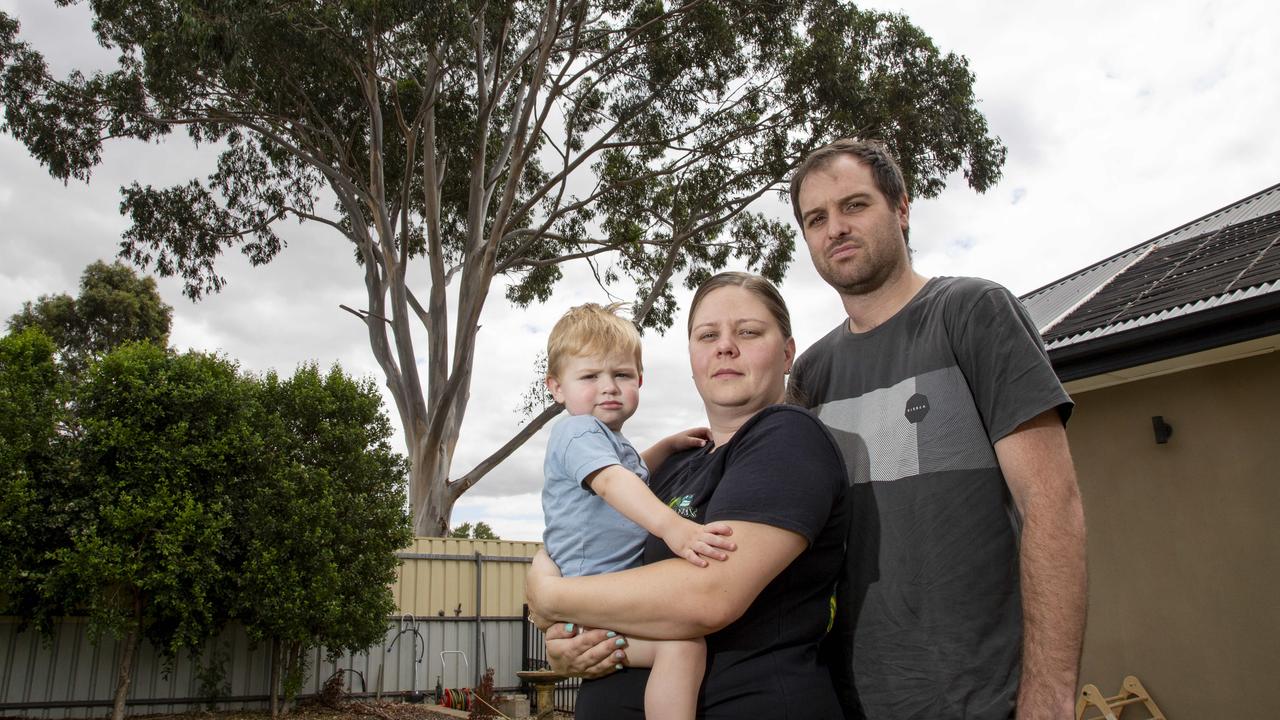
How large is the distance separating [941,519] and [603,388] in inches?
32.7

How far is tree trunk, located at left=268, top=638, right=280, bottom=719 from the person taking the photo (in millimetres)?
11180

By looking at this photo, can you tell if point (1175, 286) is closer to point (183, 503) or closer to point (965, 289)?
point (965, 289)

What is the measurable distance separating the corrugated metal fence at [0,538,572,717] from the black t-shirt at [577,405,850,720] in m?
11.4

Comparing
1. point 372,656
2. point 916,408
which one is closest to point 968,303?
point 916,408

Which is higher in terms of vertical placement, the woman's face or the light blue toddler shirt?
the woman's face

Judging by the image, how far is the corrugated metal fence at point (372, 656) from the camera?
34.9 ft

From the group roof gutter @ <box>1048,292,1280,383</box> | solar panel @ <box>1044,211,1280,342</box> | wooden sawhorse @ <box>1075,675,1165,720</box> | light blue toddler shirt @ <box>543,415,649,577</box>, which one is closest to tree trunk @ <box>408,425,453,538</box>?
A: solar panel @ <box>1044,211,1280,342</box>

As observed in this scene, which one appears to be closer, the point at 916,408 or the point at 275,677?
the point at 916,408

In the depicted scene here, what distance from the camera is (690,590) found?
1.39 m

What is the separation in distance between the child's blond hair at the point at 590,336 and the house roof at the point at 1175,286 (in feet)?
10.8

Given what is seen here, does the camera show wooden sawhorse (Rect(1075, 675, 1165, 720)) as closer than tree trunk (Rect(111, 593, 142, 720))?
Yes

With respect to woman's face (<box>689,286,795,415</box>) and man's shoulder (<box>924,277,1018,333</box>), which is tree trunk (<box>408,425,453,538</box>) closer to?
woman's face (<box>689,286,795,415</box>)

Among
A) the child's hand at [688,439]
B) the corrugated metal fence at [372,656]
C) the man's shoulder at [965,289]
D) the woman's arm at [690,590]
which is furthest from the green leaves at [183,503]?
the man's shoulder at [965,289]

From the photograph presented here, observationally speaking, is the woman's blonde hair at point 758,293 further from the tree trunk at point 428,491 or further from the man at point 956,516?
the tree trunk at point 428,491
